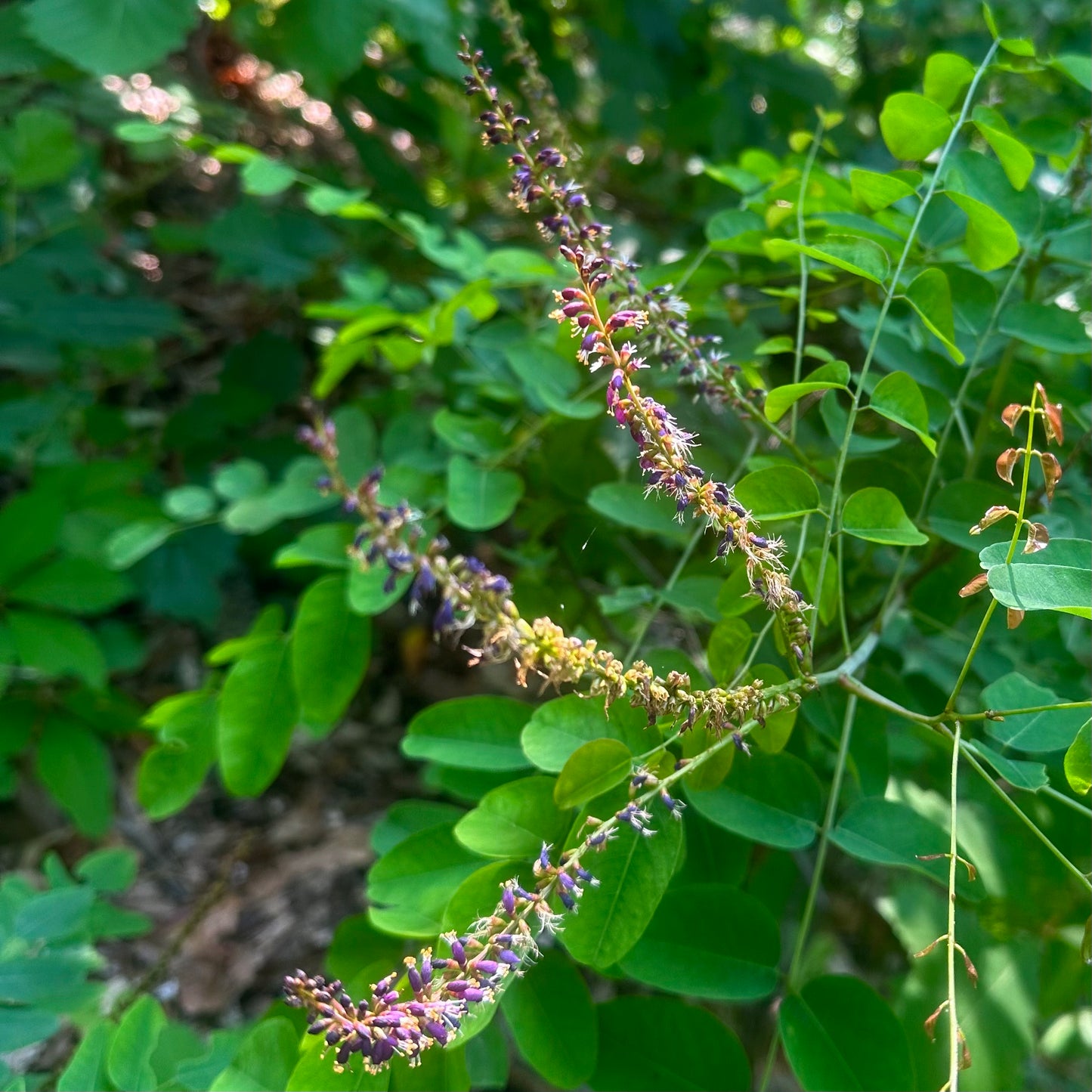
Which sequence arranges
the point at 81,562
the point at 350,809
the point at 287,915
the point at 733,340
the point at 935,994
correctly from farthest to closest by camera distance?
the point at 350,809
the point at 287,915
the point at 81,562
the point at 733,340
the point at 935,994

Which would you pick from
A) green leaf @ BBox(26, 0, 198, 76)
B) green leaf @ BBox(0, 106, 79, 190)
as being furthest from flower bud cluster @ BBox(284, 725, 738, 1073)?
green leaf @ BBox(0, 106, 79, 190)

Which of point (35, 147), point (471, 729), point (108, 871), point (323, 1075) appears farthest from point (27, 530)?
point (323, 1075)

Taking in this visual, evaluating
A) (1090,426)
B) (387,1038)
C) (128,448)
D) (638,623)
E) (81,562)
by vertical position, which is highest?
(1090,426)

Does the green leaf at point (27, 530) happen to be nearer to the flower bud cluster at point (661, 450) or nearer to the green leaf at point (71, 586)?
the green leaf at point (71, 586)

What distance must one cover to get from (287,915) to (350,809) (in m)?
0.27

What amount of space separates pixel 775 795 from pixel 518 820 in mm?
210

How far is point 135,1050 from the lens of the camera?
29.4 inches

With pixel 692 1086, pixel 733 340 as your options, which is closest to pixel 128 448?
pixel 733 340

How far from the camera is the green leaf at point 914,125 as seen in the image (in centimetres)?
76

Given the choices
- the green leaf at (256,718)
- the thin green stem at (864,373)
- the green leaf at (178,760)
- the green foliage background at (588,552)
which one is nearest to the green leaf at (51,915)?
the green foliage background at (588,552)

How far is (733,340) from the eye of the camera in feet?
3.16

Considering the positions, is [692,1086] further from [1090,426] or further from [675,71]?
[675,71]

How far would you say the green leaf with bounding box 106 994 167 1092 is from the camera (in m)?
0.72

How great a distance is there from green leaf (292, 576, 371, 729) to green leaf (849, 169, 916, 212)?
2.06 feet
